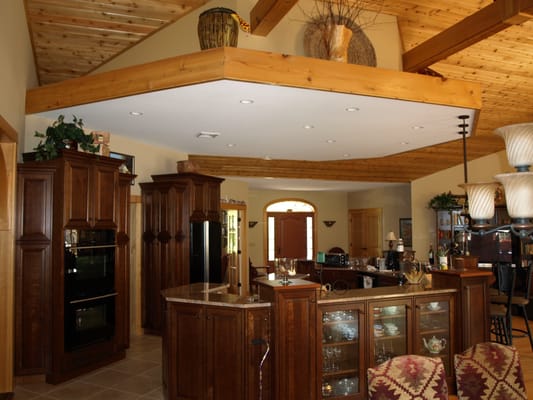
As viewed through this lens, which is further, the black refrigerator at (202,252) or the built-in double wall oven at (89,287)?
the black refrigerator at (202,252)

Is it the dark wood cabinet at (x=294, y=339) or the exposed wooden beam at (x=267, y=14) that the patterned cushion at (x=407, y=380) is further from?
the exposed wooden beam at (x=267, y=14)

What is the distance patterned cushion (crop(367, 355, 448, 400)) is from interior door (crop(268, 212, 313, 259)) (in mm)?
10906


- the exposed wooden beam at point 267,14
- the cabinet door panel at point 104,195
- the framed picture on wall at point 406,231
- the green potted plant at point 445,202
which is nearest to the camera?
the exposed wooden beam at point 267,14

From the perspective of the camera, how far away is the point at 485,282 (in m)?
4.21

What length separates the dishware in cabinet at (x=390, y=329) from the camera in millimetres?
3824

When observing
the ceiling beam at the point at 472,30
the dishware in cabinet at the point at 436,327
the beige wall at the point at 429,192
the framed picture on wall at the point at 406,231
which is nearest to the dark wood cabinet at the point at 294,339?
the dishware in cabinet at the point at 436,327

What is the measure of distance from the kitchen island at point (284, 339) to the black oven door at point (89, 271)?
1.15 metres

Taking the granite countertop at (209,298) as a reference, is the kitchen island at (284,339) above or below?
below

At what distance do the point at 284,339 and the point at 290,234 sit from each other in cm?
981

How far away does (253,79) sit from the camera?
Answer: 140 inches

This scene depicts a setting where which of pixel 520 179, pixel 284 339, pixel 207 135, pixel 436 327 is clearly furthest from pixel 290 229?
pixel 520 179

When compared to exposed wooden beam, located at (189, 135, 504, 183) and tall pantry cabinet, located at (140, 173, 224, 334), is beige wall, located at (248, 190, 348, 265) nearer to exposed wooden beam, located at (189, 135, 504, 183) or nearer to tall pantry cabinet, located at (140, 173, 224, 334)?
exposed wooden beam, located at (189, 135, 504, 183)

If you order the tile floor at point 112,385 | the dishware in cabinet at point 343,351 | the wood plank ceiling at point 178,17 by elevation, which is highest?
the wood plank ceiling at point 178,17

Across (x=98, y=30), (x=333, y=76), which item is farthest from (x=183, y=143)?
(x=333, y=76)
